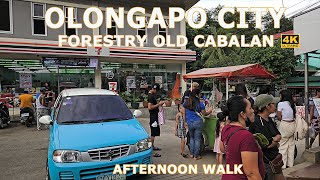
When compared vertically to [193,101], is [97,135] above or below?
below

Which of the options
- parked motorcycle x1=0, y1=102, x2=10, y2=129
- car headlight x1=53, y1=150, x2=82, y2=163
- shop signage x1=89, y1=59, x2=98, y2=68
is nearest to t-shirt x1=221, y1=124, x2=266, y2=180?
car headlight x1=53, y1=150, x2=82, y2=163

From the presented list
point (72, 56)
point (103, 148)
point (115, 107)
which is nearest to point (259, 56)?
point (72, 56)

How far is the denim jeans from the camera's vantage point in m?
6.11

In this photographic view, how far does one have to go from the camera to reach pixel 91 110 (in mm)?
5426

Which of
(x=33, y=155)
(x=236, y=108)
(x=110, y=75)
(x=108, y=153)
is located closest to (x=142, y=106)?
(x=110, y=75)

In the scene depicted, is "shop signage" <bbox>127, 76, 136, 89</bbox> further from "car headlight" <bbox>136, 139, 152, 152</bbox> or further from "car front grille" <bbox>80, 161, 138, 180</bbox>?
"car front grille" <bbox>80, 161, 138, 180</bbox>

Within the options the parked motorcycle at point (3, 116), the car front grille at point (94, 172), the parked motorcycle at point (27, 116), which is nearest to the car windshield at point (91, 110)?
the car front grille at point (94, 172)

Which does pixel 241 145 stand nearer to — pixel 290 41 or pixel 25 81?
pixel 290 41

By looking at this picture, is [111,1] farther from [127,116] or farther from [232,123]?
[232,123]

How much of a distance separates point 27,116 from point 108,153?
8.97m

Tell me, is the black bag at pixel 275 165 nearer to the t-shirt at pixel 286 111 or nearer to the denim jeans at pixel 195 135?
the t-shirt at pixel 286 111

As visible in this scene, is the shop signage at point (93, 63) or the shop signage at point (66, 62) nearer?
the shop signage at point (66, 62)

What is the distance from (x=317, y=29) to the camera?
5.50 m

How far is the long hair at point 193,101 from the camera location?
19.8 feet
